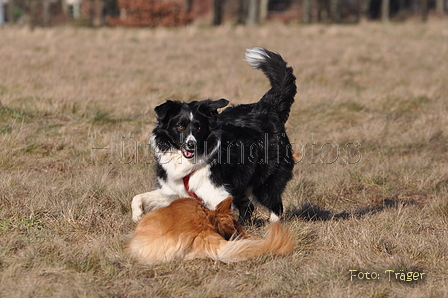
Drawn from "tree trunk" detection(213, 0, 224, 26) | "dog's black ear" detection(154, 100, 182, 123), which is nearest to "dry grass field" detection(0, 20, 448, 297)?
"dog's black ear" detection(154, 100, 182, 123)

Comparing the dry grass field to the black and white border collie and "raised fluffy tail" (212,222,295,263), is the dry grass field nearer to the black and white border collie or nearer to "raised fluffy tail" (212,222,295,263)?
"raised fluffy tail" (212,222,295,263)

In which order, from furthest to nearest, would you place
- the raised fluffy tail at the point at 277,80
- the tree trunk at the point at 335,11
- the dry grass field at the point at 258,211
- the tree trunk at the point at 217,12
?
the tree trunk at the point at 335,11 < the tree trunk at the point at 217,12 < the raised fluffy tail at the point at 277,80 < the dry grass field at the point at 258,211

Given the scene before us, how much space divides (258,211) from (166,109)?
63.0 inches

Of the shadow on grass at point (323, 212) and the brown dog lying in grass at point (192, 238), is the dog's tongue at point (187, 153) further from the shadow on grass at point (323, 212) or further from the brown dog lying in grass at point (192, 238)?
the shadow on grass at point (323, 212)

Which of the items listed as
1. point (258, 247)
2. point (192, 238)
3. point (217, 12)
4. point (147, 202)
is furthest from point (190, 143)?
point (217, 12)

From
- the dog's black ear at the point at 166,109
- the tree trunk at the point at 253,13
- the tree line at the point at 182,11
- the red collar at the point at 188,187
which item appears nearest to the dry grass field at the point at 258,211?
the red collar at the point at 188,187

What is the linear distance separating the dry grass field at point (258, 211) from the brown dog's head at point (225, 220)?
0.80ft

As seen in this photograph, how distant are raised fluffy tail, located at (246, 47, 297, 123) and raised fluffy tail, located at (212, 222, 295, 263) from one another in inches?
73.1

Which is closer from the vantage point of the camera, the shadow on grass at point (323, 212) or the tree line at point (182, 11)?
the shadow on grass at point (323, 212)

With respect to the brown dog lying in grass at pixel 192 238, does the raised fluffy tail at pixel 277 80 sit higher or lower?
higher

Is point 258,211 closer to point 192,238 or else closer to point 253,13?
point 192,238

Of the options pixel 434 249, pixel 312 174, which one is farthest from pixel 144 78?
pixel 434 249

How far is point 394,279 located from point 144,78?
9094 millimetres

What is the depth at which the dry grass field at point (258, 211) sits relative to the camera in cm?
378
